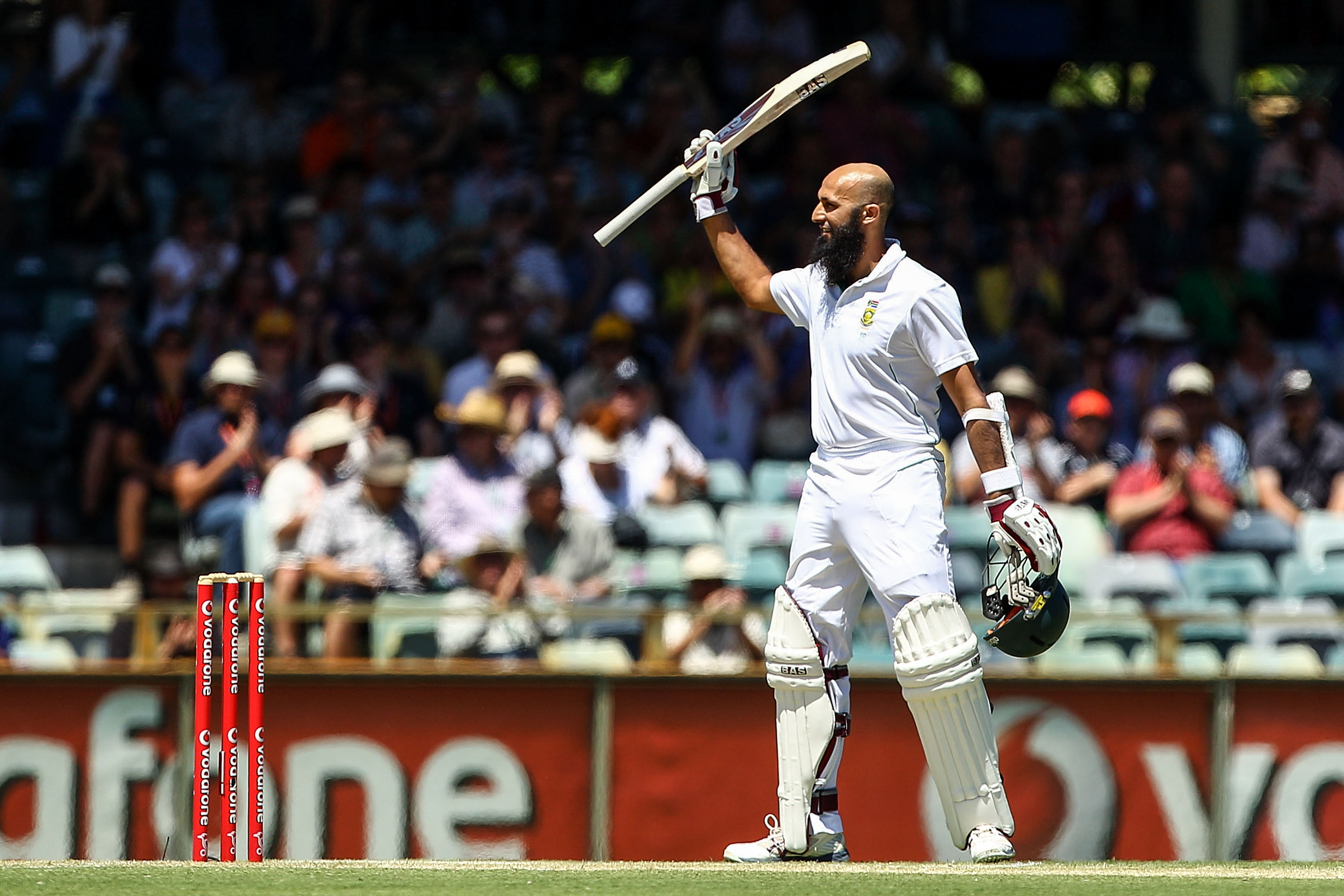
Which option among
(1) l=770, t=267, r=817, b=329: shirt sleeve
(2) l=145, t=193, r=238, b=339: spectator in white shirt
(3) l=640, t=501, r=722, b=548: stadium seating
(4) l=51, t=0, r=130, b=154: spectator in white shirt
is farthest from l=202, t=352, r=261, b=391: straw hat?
(1) l=770, t=267, r=817, b=329: shirt sleeve

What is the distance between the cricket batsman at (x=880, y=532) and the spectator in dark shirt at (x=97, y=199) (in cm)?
709

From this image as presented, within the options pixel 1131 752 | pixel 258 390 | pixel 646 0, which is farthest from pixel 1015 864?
pixel 646 0

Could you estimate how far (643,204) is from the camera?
6137 mm

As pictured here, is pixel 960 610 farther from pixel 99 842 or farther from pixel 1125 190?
pixel 1125 190

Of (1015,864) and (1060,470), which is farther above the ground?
(1060,470)

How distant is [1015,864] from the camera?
5.64 metres

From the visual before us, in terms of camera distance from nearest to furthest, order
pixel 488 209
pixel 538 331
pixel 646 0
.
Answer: pixel 538 331, pixel 488 209, pixel 646 0

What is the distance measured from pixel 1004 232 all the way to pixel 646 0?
3.72 m

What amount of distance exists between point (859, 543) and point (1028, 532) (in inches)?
18.1

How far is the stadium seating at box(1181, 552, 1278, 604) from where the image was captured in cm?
913

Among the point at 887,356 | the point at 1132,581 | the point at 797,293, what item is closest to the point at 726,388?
the point at 1132,581

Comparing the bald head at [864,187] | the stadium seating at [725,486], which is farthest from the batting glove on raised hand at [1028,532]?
the stadium seating at [725,486]

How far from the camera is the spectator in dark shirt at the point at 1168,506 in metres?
9.40

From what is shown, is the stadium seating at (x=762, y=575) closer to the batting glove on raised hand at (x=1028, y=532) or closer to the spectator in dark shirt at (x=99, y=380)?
the batting glove on raised hand at (x=1028, y=532)
